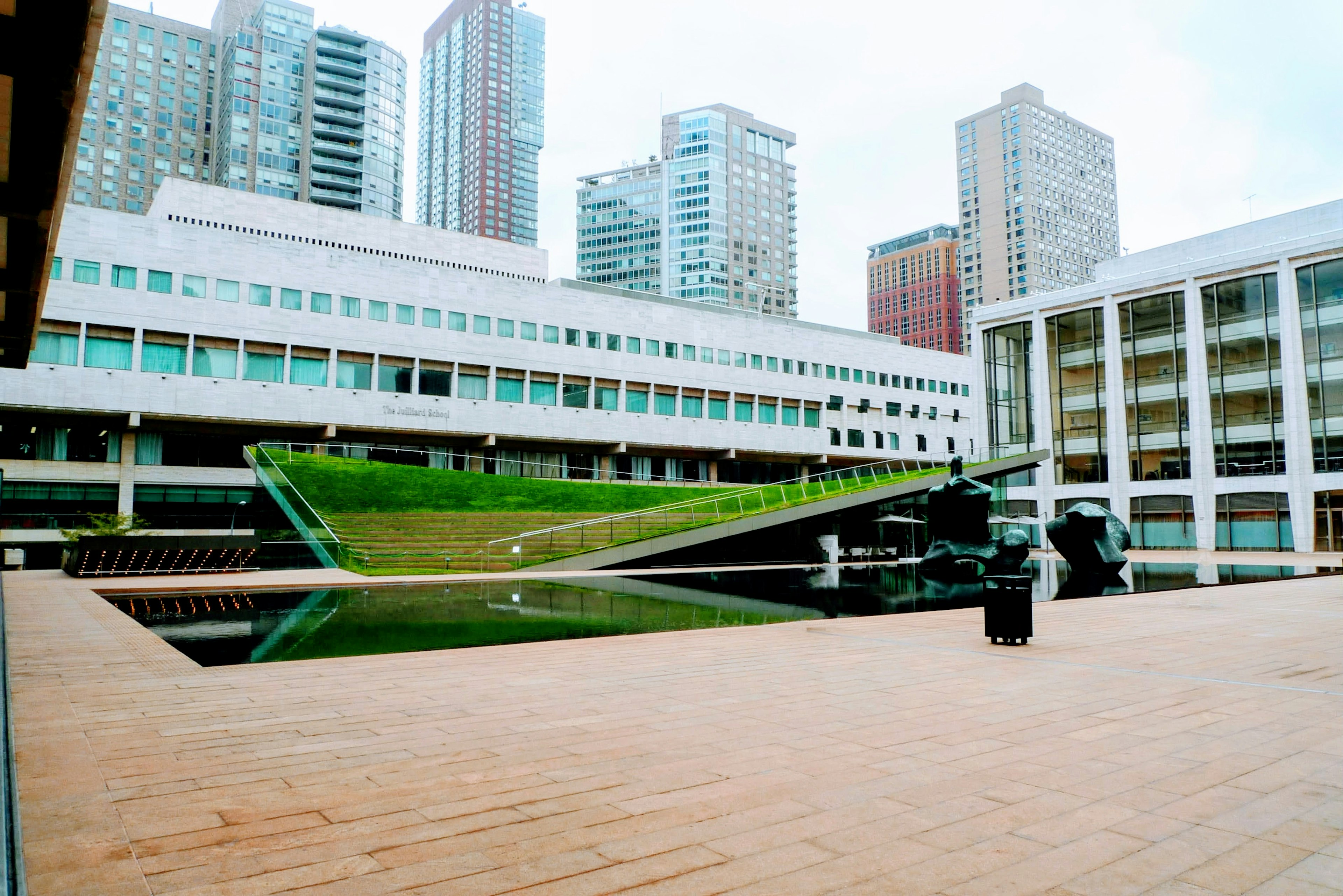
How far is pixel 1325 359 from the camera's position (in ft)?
147

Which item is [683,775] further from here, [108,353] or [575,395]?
[575,395]

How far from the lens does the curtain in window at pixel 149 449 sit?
145 feet

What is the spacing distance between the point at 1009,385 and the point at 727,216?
97914 mm

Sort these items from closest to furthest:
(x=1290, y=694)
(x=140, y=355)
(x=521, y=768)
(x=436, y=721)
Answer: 1. (x=521, y=768)
2. (x=436, y=721)
3. (x=1290, y=694)
4. (x=140, y=355)

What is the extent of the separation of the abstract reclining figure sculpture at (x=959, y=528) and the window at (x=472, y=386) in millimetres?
31359

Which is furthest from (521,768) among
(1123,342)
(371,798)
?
(1123,342)

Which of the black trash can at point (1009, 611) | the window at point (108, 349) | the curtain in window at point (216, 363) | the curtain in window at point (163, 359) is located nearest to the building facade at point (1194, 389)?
the black trash can at point (1009, 611)

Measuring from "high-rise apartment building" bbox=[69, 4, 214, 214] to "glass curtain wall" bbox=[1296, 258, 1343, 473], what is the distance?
11778 centimetres

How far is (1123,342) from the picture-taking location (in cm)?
5378

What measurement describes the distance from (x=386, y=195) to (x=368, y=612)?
4249 inches

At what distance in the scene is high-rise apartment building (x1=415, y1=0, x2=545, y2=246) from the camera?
178750 mm

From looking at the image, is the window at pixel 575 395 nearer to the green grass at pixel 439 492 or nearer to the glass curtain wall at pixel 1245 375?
the green grass at pixel 439 492

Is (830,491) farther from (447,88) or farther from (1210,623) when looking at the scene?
(447,88)

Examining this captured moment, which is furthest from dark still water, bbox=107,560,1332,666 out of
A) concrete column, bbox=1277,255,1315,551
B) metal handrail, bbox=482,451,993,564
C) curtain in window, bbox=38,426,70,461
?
curtain in window, bbox=38,426,70,461
